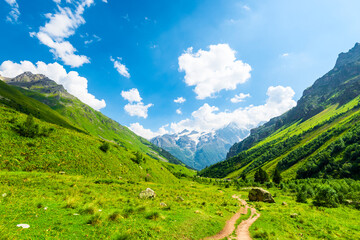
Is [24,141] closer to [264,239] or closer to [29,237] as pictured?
[29,237]

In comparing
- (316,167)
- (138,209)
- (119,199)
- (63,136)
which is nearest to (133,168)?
(63,136)

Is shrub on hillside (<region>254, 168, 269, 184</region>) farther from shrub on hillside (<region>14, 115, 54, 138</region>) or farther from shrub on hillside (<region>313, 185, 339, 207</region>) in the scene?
shrub on hillside (<region>14, 115, 54, 138</region>)

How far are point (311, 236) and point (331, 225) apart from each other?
818 cm

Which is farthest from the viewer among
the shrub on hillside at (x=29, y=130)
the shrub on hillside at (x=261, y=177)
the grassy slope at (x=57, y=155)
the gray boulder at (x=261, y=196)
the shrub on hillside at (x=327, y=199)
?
the shrub on hillside at (x=261, y=177)

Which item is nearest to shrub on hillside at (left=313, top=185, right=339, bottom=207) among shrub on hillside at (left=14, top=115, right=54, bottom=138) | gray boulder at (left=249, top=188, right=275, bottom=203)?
gray boulder at (left=249, top=188, right=275, bottom=203)

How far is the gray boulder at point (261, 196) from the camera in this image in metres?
44.9

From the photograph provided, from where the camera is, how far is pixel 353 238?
811 inches

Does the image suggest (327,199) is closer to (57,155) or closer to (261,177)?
(57,155)

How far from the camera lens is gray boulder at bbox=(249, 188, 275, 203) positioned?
44.9 m

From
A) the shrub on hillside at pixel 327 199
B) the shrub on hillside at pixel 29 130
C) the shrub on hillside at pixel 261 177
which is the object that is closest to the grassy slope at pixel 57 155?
the shrub on hillside at pixel 29 130

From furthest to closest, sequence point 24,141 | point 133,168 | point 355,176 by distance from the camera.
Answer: point 355,176, point 133,168, point 24,141

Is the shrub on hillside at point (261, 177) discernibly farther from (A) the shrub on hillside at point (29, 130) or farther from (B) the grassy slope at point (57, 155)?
(A) the shrub on hillside at point (29, 130)

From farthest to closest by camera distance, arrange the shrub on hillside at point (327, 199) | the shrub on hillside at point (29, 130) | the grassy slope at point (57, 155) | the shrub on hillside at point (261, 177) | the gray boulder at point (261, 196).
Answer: the shrub on hillside at point (261, 177)
the gray boulder at point (261, 196)
the shrub on hillside at point (327, 199)
the shrub on hillside at point (29, 130)
the grassy slope at point (57, 155)

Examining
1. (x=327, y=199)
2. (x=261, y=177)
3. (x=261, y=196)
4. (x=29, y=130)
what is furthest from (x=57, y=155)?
(x=261, y=177)
